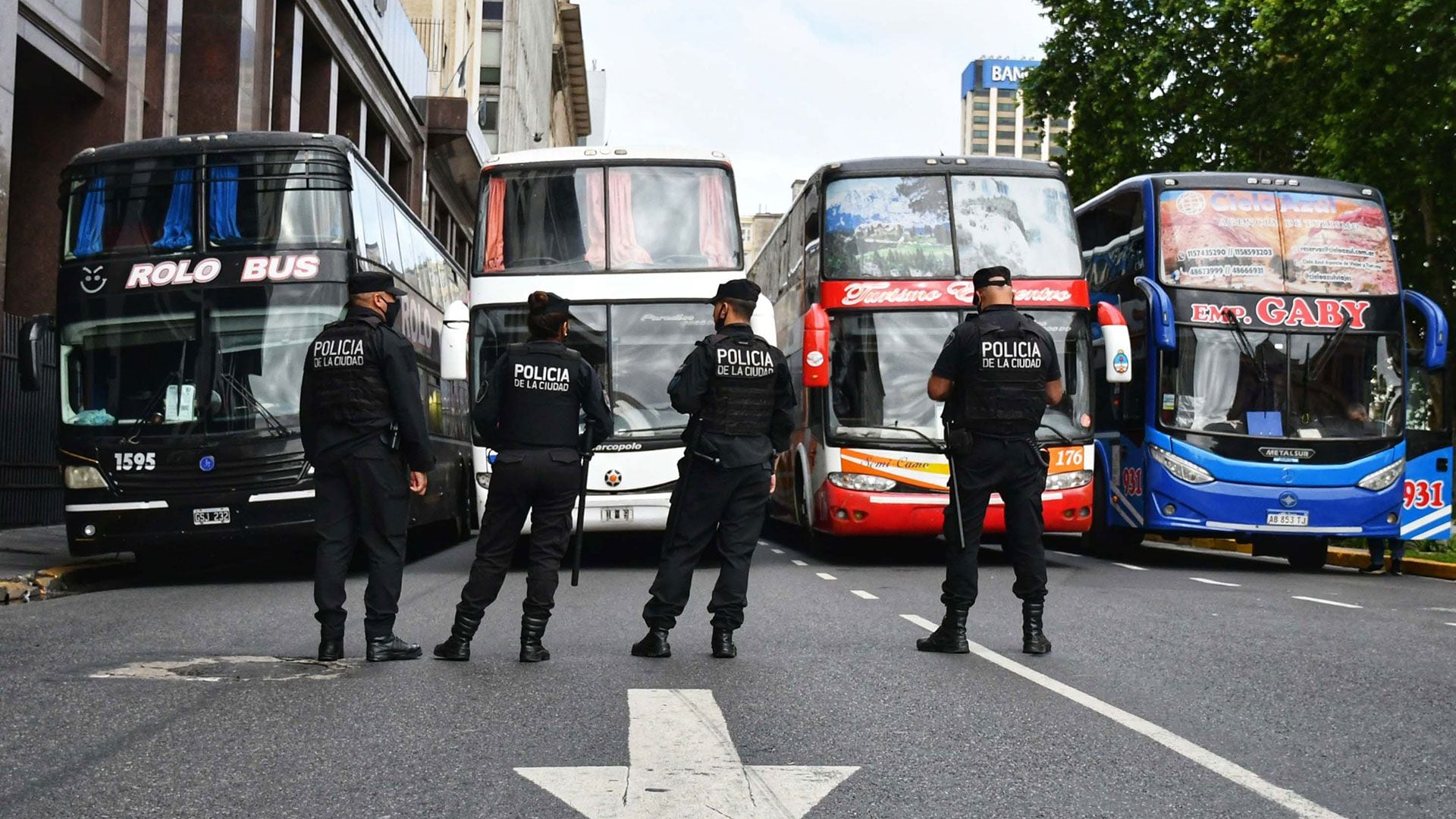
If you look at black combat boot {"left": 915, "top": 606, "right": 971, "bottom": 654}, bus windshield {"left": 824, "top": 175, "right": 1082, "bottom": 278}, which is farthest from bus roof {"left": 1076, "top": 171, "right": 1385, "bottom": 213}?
black combat boot {"left": 915, "top": 606, "right": 971, "bottom": 654}

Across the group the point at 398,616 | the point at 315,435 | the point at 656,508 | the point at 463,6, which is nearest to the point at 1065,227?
the point at 656,508

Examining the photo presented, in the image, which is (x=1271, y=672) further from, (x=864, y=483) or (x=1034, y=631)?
(x=864, y=483)

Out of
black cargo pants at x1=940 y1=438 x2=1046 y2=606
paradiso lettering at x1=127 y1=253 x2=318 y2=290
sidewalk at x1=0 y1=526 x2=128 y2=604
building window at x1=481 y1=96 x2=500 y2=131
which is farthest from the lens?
building window at x1=481 y1=96 x2=500 y2=131

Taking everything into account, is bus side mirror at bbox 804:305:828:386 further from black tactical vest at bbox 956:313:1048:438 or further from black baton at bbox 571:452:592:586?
black baton at bbox 571:452:592:586

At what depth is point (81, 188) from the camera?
45.7 feet

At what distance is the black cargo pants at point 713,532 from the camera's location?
26.4ft

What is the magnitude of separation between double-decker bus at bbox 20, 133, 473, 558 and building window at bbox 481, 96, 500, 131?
4580 cm

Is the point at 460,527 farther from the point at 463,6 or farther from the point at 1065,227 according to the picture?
the point at 463,6

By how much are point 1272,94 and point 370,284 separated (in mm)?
28973

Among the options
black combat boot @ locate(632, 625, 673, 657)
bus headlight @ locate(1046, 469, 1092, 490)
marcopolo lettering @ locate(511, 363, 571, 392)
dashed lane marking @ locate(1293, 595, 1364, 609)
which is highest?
marcopolo lettering @ locate(511, 363, 571, 392)

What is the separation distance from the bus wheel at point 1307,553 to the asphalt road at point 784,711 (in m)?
6.75

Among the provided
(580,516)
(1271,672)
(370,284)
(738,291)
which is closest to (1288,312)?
(1271,672)

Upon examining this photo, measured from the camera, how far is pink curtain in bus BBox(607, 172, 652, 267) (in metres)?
15.5

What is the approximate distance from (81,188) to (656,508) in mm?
5604
